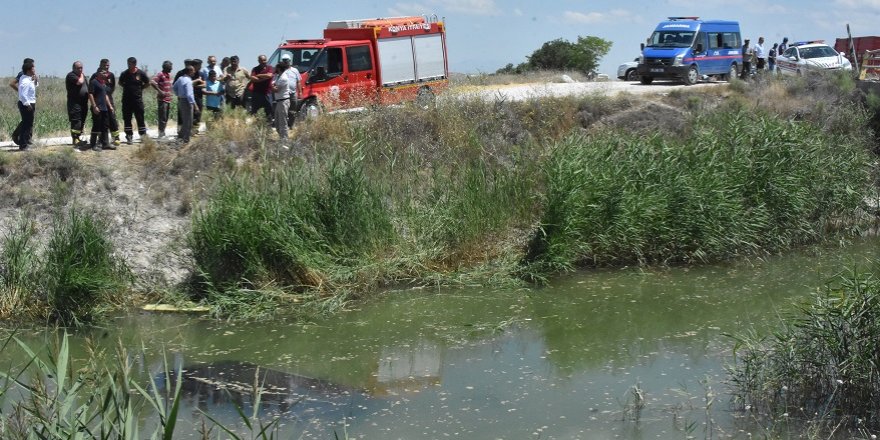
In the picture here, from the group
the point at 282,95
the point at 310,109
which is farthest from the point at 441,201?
the point at 310,109

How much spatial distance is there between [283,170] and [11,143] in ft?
19.4

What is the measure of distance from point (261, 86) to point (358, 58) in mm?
5335

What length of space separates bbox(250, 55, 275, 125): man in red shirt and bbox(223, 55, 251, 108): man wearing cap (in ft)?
1.65

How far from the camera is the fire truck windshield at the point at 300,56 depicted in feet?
71.7

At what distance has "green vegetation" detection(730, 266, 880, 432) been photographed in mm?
8414

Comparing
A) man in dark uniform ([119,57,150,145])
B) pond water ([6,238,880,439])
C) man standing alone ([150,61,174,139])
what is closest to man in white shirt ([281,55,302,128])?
man standing alone ([150,61,174,139])

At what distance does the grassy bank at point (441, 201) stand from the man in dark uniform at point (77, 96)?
80cm

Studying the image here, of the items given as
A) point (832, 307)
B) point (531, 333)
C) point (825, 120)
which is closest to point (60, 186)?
point (531, 333)

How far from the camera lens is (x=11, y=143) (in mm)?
17750

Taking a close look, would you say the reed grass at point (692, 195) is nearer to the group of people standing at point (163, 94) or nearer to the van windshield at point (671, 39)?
the group of people standing at point (163, 94)

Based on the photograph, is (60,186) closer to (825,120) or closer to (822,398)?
(822,398)

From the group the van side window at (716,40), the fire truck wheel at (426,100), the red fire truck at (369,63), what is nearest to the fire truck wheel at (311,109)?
the red fire truck at (369,63)

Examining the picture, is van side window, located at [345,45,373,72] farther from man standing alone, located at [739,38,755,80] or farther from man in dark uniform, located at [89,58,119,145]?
man standing alone, located at [739,38,755,80]

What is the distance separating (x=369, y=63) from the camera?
24.1 m
